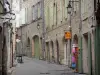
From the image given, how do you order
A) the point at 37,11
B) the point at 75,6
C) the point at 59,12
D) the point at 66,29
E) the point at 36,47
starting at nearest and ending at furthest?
the point at 75,6 < the point at 66,29 < the point at 59,12 < the point at 37,11 < the point at 36,47

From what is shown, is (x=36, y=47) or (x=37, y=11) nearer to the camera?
(x=37, y=11)

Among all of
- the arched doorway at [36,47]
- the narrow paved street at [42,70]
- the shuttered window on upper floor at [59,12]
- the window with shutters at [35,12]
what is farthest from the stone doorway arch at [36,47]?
the narrow paved street at [42,70]

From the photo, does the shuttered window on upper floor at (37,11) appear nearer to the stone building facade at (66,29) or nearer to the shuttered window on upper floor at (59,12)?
the stone building facade at (66,29)

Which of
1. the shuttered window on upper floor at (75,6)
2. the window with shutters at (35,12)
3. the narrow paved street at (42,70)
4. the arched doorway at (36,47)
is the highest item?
the window with shutters at (35,12)

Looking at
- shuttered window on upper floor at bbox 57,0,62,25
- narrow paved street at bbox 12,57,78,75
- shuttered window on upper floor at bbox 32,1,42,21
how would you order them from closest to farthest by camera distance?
narrow paved street at bbox 12,57,78,75
shuttered window on upper floor at bbox 57,0,62,25
shuttered window on upper floor at bbox 32,1,42,21

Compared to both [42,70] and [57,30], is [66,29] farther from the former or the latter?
[42,70]

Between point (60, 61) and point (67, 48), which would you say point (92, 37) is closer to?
point (67, 48)

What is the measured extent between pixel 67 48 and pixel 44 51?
11.3m

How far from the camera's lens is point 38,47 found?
42906 mm

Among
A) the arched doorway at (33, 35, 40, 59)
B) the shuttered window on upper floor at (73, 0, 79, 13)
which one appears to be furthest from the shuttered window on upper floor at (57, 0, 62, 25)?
the arched doorway at (33, 35, 40, 59)

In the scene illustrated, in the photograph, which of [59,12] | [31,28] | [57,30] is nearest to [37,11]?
[31,28]

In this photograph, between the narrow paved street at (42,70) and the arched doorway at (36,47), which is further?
the arched doorway at (36,47)

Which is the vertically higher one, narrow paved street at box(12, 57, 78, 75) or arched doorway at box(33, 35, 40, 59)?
arched doorway at box(33, 35, 40, 59)

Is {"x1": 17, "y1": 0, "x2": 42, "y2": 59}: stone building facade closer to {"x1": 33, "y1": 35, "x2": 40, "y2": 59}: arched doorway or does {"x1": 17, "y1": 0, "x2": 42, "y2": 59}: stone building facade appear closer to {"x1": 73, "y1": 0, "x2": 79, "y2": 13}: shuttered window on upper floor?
{"x1": 33, "y1": 35, "x2": 40, "y2": 59}: arched doorway
